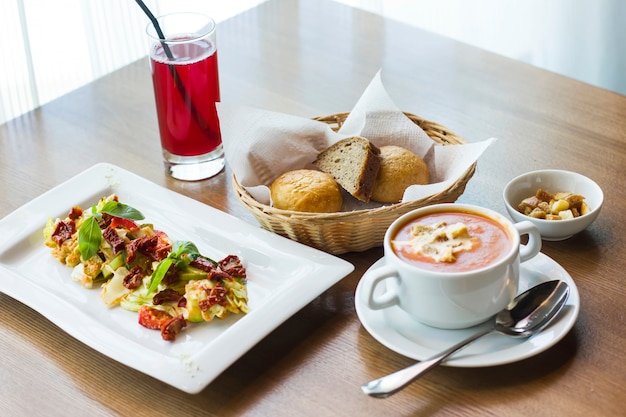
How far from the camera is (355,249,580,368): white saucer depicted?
3.23ft

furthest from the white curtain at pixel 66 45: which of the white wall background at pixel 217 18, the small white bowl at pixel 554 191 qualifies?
the small white bowl at pixel 554 191

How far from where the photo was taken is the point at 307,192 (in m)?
1.26

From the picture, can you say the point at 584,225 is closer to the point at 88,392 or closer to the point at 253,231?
the point at 253,231

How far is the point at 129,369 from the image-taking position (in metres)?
1.06

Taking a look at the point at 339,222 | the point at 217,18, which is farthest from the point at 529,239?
the point at 217,18

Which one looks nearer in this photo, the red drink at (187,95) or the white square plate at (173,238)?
the white square plate at (173,238)

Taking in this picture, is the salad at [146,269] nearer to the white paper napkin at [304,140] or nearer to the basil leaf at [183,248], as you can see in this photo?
the basil leaf at [183,248]

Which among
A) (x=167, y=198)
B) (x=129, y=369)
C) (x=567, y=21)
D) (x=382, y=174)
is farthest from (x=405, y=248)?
(x=567, y=21)

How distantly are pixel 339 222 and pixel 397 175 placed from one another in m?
0.17

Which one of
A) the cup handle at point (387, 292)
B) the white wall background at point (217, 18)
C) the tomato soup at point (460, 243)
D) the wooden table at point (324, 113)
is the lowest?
the white wall background at point (217, 18)

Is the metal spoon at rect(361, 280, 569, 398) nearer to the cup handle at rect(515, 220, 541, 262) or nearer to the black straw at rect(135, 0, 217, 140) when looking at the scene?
the cup handle at rect(515, 220, 541, 262)

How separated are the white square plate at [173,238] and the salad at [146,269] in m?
0.02

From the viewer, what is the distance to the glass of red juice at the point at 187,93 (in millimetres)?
1404

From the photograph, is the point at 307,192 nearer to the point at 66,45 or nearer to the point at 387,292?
the point at 387,292
